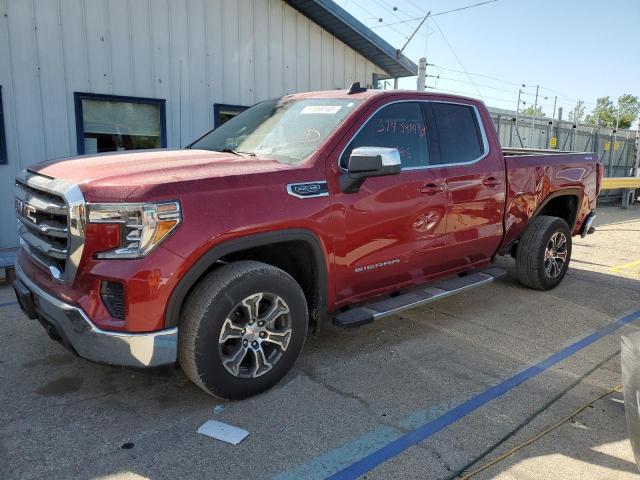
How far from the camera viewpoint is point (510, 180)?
512 cm

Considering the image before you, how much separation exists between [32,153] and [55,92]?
891mm

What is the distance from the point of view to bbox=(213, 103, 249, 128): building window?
28.2ft

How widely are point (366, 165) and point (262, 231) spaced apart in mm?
843

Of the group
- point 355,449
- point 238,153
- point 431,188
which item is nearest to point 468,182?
point 431,188

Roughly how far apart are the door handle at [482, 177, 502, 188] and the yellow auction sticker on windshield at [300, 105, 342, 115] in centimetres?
164

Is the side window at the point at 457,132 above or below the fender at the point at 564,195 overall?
above

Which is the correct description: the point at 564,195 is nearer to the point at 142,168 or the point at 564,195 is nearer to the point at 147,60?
the point at 142,168

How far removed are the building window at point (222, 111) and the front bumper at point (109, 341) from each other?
5996mm

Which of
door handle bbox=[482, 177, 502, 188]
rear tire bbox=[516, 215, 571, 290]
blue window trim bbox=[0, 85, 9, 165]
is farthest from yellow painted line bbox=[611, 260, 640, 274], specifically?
blue window trim bbox=[0, 85, 9, 165]

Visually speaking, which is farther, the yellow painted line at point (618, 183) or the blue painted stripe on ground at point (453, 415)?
the yellow painted line at point (618, 183)

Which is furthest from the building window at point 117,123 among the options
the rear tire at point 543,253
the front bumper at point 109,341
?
the rear tire at point 543,253

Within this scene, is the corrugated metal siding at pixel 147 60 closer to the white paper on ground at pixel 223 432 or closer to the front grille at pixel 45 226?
the front grille at pixel 45 226

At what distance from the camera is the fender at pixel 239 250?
9.61ft

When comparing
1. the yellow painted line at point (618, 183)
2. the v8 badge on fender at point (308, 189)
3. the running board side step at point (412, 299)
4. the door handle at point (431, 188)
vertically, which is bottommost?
the running board side step at point (412, 299)
